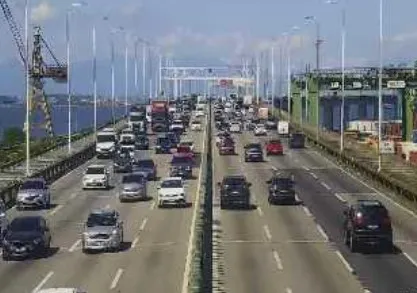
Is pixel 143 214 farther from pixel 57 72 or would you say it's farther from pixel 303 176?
pixel 57 72

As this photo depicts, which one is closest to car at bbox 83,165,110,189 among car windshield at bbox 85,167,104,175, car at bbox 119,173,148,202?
car windshield at bbox 85,167,104,175

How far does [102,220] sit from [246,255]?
245 inches

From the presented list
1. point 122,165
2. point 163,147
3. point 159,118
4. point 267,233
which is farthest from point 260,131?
point 267,233

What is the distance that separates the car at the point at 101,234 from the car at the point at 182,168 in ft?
98.7

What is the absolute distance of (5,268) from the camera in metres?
36.5

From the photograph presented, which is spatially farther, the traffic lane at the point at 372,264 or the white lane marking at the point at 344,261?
the white lane marking at the point at 344,261

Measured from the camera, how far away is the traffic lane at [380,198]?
42.2 metres

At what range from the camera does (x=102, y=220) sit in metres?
40.7

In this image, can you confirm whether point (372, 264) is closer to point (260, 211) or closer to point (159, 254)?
point (159, 254)

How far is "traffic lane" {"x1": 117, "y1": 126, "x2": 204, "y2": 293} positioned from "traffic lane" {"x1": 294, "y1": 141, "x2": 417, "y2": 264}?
Answer: 28.9ft

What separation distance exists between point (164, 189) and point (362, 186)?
16.6 m

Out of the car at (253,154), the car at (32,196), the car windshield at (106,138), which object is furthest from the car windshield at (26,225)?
the car windshield at (106,138)

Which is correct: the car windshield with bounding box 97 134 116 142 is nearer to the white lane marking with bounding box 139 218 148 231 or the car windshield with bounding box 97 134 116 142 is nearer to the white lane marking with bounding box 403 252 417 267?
the white lane marking with bounding box 139 218 148 231

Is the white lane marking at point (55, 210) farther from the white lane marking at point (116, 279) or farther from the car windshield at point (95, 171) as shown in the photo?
the white lane marking at point (116, 279)
